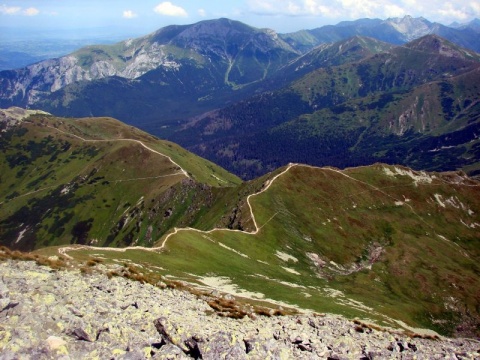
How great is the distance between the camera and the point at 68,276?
42.6m

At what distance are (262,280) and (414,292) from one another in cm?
7294

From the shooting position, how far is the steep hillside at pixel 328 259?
90.3 metres

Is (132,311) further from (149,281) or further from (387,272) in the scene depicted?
(387,272)

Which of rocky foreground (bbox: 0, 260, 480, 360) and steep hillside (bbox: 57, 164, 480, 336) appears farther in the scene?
steep hillside (bbox: 57, 164, 480, 336)

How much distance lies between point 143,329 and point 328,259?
397 ft

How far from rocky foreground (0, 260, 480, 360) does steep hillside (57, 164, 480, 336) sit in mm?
28959

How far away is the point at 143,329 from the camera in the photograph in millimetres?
33469

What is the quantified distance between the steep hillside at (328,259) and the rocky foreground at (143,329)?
28959 millimetres

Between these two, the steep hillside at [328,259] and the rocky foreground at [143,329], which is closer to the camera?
the rocky foreground at [143,329]

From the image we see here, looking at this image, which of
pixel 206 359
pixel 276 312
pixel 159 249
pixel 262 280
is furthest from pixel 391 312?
pixel 206 359

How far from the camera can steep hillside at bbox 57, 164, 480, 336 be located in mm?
90312

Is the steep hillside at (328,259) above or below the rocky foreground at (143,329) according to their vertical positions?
below

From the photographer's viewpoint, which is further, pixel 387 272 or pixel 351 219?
pixel 351 219

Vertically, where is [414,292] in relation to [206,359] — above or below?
below
